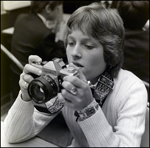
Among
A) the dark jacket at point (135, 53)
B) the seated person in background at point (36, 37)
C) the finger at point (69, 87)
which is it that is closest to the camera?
the finger at point (69, 87)

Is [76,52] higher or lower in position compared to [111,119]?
higher

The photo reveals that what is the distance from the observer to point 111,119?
481mm

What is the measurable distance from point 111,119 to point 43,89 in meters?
0.20

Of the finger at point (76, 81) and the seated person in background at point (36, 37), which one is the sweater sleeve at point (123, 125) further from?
the seated person in background at point (36, 37)

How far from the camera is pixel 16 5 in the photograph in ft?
2.26

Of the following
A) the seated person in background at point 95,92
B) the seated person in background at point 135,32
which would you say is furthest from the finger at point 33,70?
the seated person in background at point 135,32

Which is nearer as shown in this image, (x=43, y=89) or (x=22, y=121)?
(x=43, y=89)

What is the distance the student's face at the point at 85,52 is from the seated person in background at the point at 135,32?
0.16 meters

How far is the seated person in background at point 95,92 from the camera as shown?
0.35 m

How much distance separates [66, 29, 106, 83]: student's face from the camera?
1.24 feet

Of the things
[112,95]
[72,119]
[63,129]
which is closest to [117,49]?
[112,95]

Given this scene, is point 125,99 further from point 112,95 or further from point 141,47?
point 141,47

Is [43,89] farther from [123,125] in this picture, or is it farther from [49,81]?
[123,125]

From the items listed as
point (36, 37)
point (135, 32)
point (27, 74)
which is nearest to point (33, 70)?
point (27, 74)
